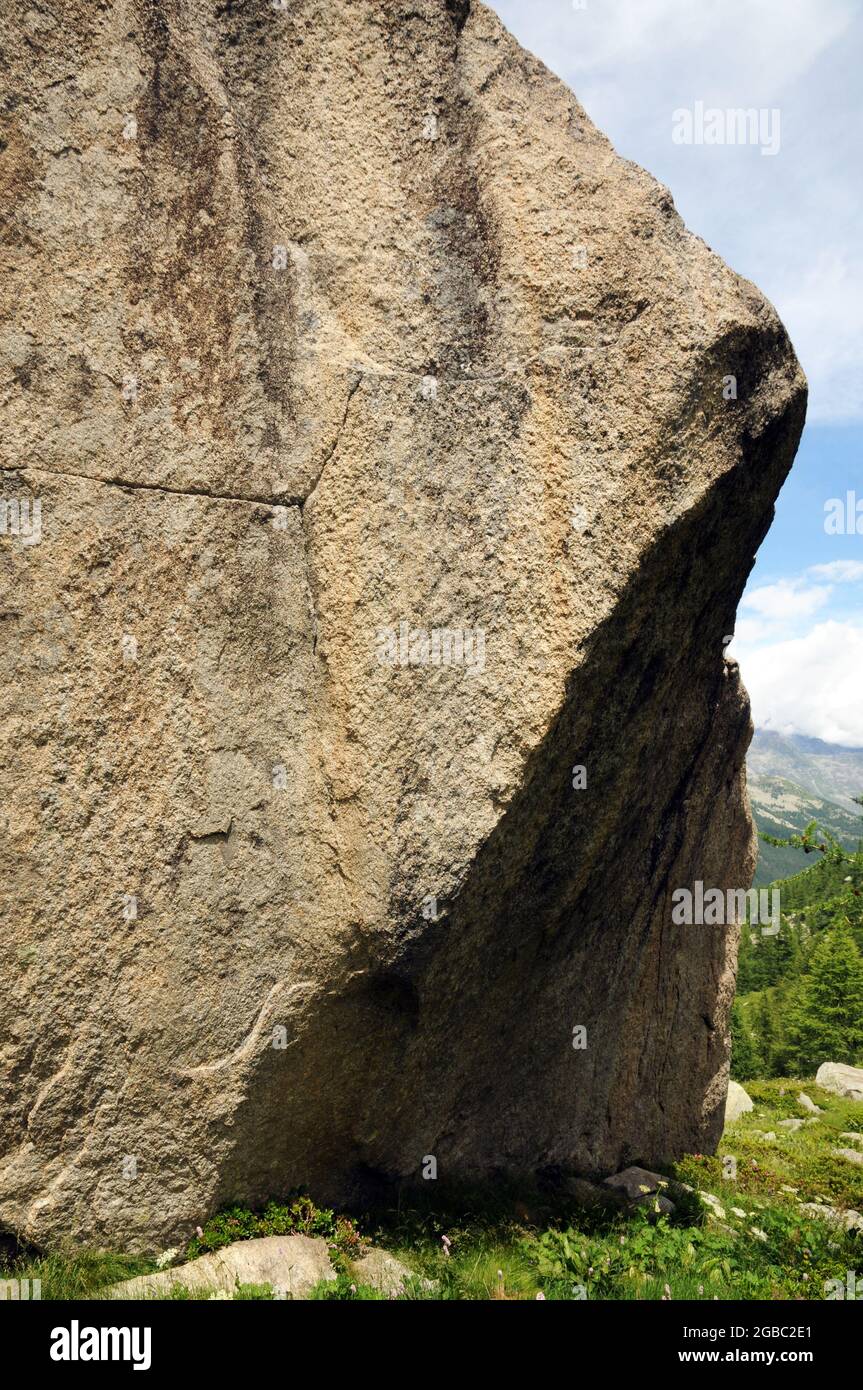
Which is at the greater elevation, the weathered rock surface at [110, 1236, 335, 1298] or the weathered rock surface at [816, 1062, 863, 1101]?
the weathered rock surface at [110, 1236, 335, 1298]

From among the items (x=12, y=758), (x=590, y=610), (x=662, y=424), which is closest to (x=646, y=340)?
(x=662, y=424)

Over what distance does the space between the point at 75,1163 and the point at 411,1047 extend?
2939 millimetres

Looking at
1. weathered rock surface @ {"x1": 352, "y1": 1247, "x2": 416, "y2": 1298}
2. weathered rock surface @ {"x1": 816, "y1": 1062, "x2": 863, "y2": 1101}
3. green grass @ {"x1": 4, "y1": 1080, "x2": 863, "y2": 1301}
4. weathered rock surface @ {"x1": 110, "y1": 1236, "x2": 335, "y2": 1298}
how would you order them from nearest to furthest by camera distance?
weathered rock surface @ {"x1": 110, "y1": 1236, "x2": 335, "y2": 1298}, green grass @ {"x1": 4, "y1": 1080, "x2": 863, "y2": 1301}, weathered rock surface @ {"x1": 352, "y1": 1247, "x2": 416, "y2": 1298}, weathered rock surface @ {"x1": 816, "y1": 1062, "x2": 863, "y2": 1101}

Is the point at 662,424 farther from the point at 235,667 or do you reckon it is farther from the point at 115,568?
the point at 115,568

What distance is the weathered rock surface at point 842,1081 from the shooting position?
3297 centimetres

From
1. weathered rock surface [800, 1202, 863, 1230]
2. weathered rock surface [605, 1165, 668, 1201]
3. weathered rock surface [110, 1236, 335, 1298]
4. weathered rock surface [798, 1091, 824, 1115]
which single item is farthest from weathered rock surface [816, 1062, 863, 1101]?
weathered rock surface [110, 1236, 335, 1298]

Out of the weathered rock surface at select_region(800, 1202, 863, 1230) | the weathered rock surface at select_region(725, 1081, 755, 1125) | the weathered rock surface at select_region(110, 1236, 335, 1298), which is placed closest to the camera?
the weathered rock surface at select_region(110, 1236, 335, 1298)

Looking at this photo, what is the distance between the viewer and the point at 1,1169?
6648mm

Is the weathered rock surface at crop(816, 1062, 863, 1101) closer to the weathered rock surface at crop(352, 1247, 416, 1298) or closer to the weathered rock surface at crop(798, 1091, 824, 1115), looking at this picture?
the weathered rock surface at crop(798, 1091, 824, 1115)

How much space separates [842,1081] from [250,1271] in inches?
1334

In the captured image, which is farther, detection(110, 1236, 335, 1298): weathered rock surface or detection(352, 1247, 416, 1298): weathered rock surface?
detection(352, 1247, 416, 1298): weathered rock surface

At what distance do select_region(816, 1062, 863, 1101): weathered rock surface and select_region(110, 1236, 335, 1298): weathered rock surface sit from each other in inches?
1227

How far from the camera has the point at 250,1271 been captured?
6949mm

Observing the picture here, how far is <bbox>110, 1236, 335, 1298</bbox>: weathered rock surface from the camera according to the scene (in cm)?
668
